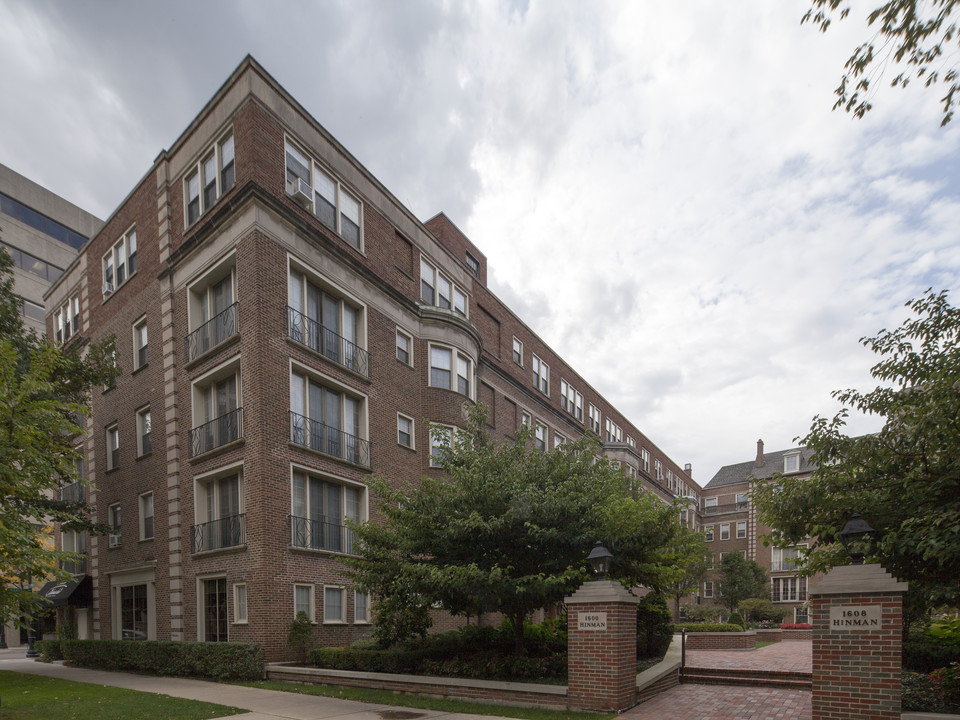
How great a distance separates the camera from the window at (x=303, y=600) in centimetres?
1780

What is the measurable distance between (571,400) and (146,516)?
26226 mm

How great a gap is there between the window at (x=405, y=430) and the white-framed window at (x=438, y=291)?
4993 mm

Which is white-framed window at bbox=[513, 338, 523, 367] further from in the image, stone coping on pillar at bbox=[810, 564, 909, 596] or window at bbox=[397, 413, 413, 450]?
stone coping on pillar at bbox=[810, 564, 909, 596]

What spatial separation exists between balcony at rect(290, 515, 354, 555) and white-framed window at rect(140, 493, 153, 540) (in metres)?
6.62

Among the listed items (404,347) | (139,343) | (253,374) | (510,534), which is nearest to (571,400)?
(404,347)

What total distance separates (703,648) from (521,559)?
46.0 feet

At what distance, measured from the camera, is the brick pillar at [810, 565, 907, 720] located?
27.2 feet

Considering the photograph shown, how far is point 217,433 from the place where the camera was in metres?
19.2

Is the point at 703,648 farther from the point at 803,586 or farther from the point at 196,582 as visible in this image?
the point at 803,586

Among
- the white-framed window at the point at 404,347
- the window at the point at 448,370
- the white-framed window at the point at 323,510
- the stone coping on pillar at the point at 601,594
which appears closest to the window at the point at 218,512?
the white-framed window at the point at 323,510

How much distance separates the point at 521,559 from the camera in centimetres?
1287

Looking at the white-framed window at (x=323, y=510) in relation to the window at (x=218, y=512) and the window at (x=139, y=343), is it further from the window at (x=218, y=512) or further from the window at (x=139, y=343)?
the window at (x=139, y=343)

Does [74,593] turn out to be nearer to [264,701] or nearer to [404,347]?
[404,347]

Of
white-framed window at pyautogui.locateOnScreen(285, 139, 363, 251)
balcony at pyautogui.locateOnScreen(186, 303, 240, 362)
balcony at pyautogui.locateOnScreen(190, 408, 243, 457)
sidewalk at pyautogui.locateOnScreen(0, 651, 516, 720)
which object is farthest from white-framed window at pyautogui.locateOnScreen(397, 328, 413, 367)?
sidewalk at pyautogui.locateOnScreen(0, 651, 516, 720)
